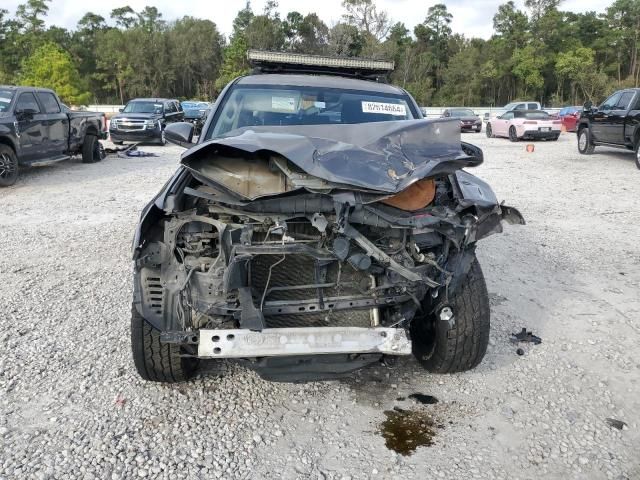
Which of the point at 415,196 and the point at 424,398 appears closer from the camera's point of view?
the point at 415,196

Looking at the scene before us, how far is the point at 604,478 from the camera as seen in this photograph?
97.8 inches

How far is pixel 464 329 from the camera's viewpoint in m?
3.21

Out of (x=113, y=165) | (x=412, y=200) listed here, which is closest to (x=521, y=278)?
(x=412, y=200)

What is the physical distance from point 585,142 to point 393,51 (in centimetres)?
3481

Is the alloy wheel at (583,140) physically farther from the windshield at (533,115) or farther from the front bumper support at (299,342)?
the front bumper support at (299,342)

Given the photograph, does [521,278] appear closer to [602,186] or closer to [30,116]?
[602,186]

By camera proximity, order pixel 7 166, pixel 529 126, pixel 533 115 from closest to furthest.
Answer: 1. pixel 7 166
2. pixel 529 126
3. pixel 533 115

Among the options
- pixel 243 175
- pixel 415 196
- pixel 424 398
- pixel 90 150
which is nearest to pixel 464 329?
pixel 424 398

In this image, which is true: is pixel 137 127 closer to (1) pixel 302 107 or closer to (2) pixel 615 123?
(2) pixel 615 123

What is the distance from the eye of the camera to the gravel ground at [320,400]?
2584 millimetres

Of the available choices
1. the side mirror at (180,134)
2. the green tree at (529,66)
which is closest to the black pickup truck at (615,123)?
the side mirror at (180,134)

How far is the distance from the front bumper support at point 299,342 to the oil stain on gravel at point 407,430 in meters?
0.45

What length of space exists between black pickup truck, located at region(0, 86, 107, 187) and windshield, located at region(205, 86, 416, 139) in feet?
24.4

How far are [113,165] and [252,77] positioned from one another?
956 cm
